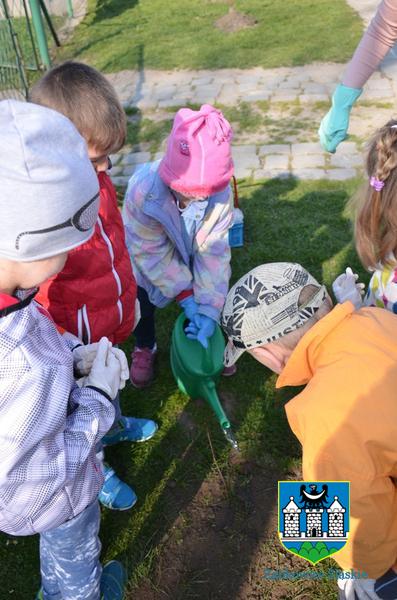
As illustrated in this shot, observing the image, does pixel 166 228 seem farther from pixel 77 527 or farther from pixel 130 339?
pixel 77 527

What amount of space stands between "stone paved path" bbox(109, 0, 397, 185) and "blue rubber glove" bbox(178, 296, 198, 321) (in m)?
2.24

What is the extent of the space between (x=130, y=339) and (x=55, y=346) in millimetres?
1809

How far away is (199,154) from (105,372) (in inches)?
38.9

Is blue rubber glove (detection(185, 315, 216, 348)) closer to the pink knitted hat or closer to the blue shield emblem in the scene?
the pink knitted hat

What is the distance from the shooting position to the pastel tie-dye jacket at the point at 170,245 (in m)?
2.27

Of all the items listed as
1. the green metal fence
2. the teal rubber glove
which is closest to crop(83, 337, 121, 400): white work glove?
the teal rubber glove

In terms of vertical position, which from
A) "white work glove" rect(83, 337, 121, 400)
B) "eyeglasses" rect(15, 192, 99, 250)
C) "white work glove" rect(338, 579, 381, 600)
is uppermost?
"eyeglasses" rect(15, 192, 99, 250)

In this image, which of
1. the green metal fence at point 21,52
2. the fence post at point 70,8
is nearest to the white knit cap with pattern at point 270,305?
the green metal fence at point 21,52

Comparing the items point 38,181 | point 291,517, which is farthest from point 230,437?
point 38,181

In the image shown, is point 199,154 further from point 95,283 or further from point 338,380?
point 338,380

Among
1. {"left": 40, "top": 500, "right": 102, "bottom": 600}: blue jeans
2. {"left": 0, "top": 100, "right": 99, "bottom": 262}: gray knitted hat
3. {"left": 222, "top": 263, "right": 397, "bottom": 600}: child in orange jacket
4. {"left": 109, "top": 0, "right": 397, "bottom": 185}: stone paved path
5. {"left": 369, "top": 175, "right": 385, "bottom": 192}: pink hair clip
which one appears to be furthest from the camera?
{"left": 109, "top": 0, "right": 397, "bottom": 185}: stone paved path

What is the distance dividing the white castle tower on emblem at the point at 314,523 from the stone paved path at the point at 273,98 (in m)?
3.28

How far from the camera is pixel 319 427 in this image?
1.36 metres

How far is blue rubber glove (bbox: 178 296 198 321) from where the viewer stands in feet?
8.50
